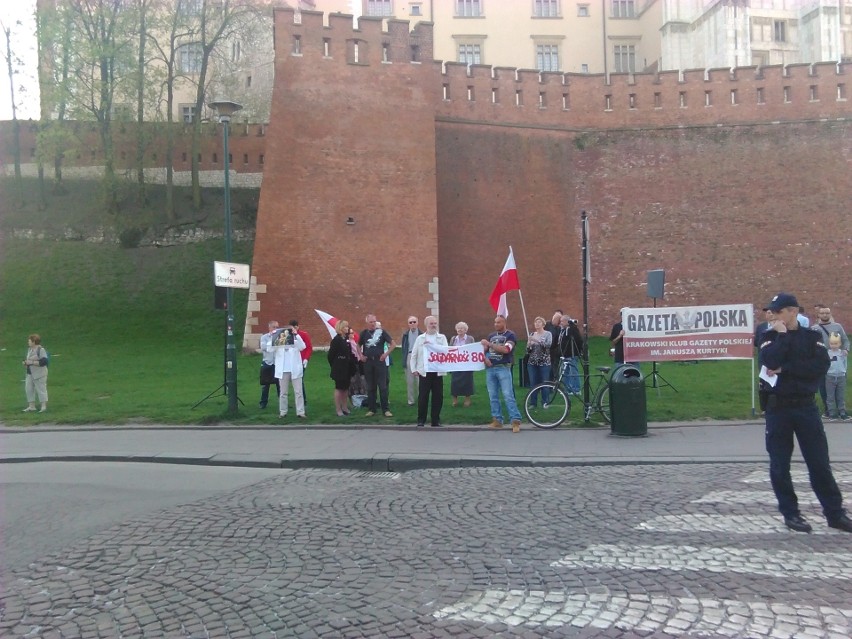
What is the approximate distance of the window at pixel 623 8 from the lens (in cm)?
5338

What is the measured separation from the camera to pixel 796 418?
19.4ft

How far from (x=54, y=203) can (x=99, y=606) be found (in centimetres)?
3593

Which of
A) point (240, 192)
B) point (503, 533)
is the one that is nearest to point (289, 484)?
point (503, 533)

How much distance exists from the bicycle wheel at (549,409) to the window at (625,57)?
46053 mm

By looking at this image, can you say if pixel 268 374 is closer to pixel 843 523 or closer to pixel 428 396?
pixel 428 396

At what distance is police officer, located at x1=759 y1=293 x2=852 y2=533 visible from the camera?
19.1 feet

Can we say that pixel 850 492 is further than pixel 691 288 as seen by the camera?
No

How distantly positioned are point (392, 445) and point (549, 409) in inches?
125

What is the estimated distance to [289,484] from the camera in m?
8.30

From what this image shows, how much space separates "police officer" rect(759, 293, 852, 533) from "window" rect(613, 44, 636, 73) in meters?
51.2

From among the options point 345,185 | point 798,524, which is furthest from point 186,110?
point 798,524

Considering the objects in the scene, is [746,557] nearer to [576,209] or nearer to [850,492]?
[850,492]

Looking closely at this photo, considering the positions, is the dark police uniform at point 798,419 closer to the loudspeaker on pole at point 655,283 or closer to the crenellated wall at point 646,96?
the loudspeaker on pole at point 655,283

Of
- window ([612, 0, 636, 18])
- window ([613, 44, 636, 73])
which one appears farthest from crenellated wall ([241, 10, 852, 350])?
window ([612, 0, 636, 18])
